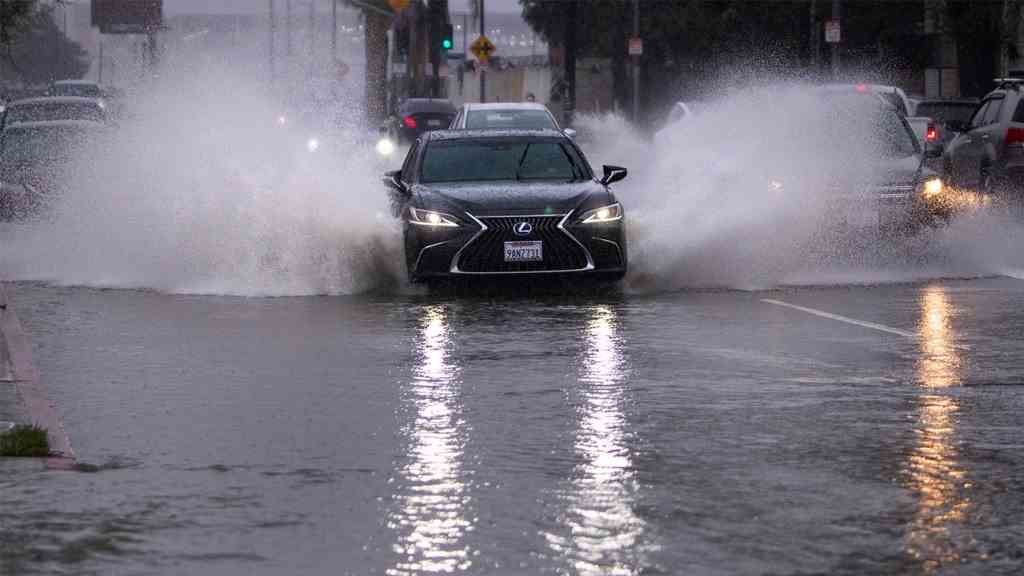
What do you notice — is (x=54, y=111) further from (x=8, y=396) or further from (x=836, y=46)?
(x=8, y=396)

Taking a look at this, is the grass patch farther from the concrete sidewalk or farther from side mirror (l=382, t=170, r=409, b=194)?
Answer: side mirror (l=382, t=170, r=409, b=194)

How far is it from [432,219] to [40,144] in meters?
12.6

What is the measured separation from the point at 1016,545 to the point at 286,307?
33.5 feet

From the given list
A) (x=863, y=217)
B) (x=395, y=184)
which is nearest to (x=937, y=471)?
(x=395, y=184)

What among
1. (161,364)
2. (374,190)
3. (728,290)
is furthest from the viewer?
(374,190)

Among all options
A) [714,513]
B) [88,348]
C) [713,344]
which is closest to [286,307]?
[88,348]

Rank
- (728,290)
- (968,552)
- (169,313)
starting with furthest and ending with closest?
(728,290), (169,313), (968,552)

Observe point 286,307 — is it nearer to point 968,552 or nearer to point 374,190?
point 374,190

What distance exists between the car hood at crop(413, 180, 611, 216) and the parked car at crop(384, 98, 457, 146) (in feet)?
95.3

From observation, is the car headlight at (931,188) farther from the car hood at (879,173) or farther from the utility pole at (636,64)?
the utility pole at (636,64)

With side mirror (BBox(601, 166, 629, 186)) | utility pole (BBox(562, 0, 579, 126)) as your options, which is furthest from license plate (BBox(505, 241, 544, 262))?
utility pole (BBox(562, 0, 579, 126))

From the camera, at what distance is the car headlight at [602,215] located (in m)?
18.0

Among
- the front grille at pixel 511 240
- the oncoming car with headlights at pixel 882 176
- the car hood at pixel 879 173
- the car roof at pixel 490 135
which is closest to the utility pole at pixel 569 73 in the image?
the oncoming car with headlights at pixel 882 176

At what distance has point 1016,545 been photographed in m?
7.68
